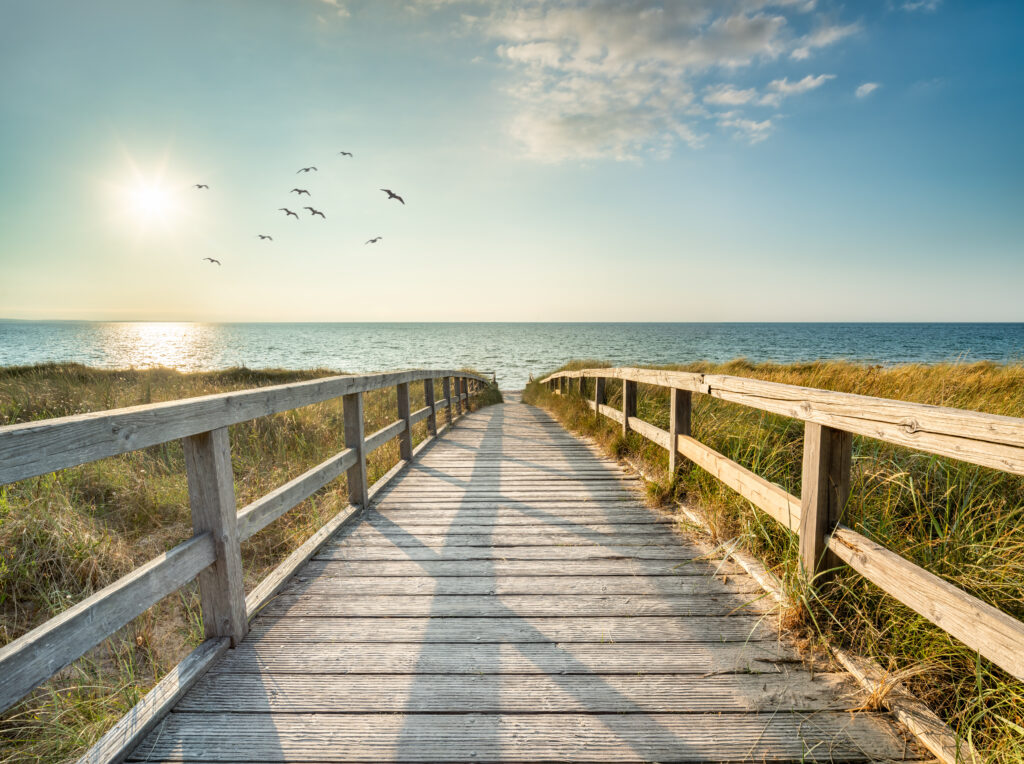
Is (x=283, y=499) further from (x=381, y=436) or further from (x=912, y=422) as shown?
(x=912, y=422)

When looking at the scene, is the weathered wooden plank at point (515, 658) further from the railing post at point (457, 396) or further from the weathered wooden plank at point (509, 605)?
the railing post at point (457, 396)

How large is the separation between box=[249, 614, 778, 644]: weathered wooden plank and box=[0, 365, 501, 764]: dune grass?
0.60 meters

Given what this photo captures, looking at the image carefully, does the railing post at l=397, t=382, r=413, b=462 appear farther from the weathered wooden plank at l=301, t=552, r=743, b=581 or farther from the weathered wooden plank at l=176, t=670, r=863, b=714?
the weathered wooden plank at l=176, t=670, r=863, b=714

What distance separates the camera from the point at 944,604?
1.50 m

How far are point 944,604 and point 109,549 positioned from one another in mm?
4469

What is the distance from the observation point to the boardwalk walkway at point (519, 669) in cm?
158

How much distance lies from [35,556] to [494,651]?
3096 millimetres

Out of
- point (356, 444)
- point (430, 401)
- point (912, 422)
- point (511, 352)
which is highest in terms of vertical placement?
point (912, 422)

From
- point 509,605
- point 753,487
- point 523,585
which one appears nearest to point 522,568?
point 523,585

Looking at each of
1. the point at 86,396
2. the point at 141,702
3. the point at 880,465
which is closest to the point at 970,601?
the point at 880,465

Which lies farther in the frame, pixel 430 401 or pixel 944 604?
pixel 430 401

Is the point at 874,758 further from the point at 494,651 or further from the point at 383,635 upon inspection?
the point at 383,635

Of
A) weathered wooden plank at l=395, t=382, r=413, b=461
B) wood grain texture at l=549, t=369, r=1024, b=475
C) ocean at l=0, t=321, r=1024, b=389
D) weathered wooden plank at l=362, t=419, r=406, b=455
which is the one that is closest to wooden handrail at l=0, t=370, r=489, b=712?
weathered wooden plank at l=362, t=419, r=406, b=455

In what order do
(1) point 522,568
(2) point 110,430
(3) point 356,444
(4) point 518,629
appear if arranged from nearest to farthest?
(2) point 110,430 → (4) point 518,629 → (1) point 522,568 → (3) point 356,444
